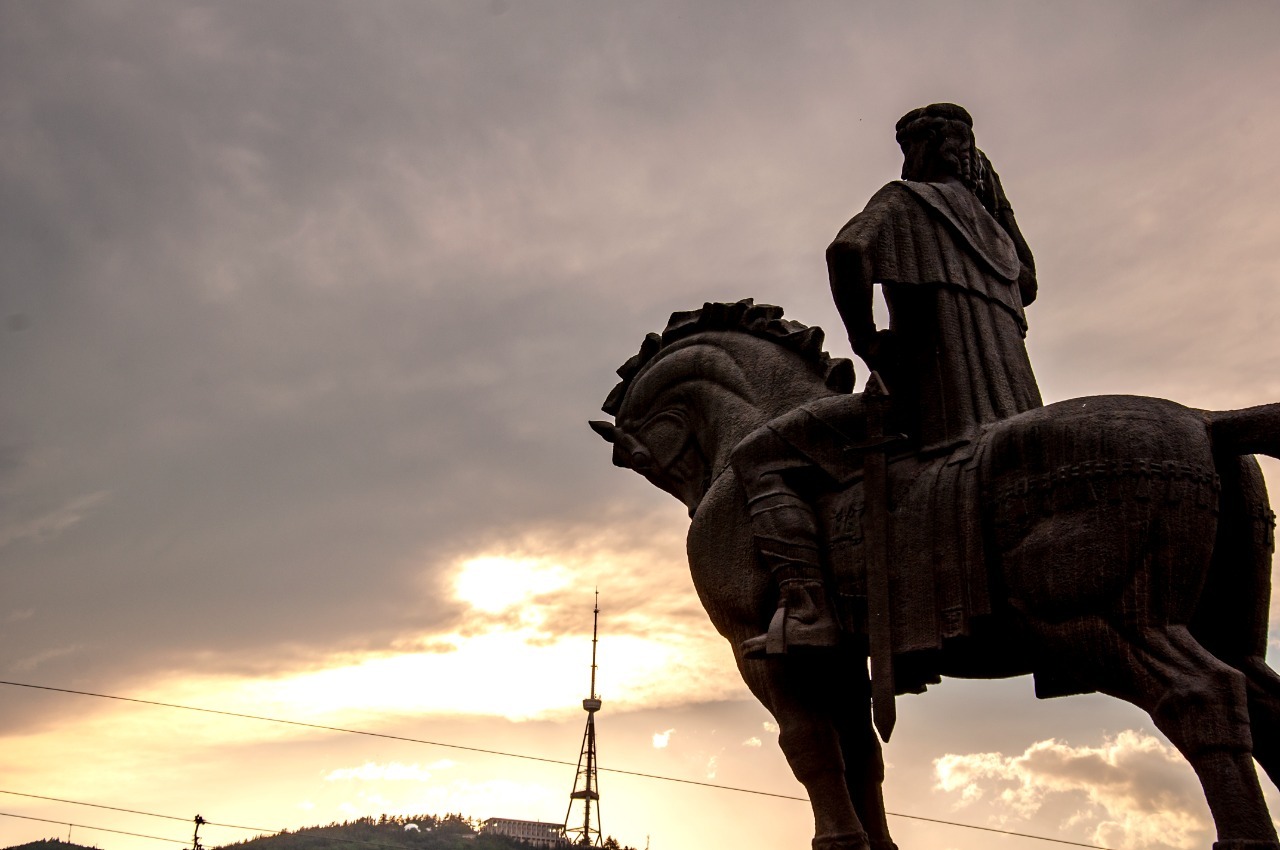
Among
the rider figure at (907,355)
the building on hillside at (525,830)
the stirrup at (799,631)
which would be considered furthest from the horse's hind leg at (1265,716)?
the building on hillside at (525,830)

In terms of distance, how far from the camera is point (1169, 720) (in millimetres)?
5371

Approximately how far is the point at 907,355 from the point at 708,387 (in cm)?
155

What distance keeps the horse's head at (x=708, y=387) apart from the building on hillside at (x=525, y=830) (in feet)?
174

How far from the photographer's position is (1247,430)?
5.71m

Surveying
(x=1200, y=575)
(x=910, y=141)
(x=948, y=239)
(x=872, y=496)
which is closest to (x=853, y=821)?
(x=872, y=496)

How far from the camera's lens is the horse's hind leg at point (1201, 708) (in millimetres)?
5188

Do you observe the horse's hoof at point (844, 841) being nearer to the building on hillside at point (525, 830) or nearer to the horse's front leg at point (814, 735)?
the horse's front leg at point (814, 735)

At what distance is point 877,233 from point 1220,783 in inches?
137

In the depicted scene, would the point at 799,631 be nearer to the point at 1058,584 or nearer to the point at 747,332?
the point at 1058,584

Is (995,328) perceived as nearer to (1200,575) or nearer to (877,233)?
(877,233)

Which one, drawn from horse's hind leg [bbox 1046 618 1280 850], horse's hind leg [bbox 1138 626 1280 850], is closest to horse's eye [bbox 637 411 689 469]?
horse's hind leg [bbox 1046 618 1280 850]

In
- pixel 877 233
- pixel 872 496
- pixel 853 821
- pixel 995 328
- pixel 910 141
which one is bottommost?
pixel 853 821

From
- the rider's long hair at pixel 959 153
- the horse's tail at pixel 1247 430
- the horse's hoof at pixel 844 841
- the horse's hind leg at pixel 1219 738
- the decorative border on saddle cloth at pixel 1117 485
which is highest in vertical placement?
the rider's long hair at pixel 959 153

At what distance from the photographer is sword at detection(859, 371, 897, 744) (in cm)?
638
